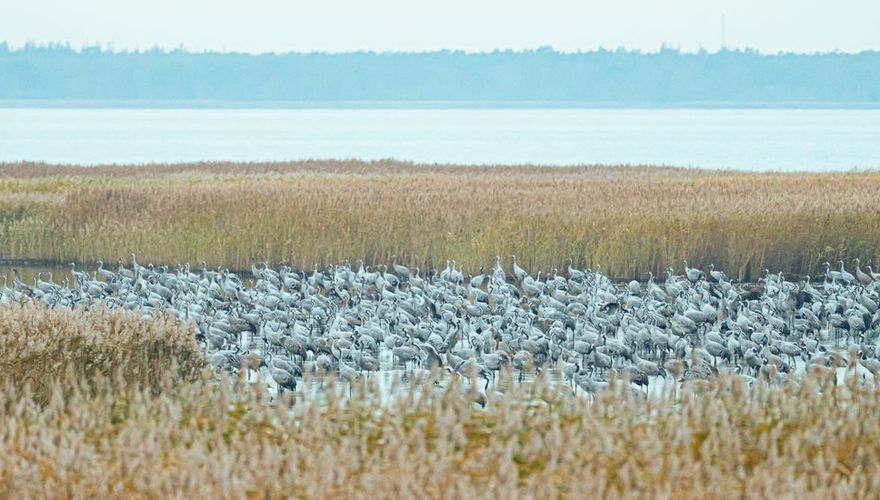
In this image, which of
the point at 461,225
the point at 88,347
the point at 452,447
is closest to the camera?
the point at 452,447

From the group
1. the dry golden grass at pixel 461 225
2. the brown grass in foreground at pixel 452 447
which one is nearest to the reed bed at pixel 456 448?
the brown grass in foreground at pixel 452 447

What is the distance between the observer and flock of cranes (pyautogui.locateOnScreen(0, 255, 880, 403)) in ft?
52.5

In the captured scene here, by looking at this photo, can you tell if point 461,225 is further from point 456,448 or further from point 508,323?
point 456,448

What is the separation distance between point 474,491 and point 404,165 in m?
42.1

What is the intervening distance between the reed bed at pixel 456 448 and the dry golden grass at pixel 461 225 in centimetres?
1441

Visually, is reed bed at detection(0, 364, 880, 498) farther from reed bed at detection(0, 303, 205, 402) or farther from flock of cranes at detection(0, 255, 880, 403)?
flock of cranes at detection(0, 255, 880, 403)

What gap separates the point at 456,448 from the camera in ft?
31.5

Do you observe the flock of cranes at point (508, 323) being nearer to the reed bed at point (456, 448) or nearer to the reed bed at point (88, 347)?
the reed bed at point (88, 347)

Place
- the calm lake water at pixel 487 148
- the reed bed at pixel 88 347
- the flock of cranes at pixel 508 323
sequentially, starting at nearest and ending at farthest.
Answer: the reed bed at pixel 88 347, the flock of cranes at pixel 508 323, the calm lake water at pixel 487 148

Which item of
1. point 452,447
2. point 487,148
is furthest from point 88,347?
point 487,148

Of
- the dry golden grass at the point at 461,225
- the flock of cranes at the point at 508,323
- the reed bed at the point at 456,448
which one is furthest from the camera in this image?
the dry golden grass at the point at 461,225

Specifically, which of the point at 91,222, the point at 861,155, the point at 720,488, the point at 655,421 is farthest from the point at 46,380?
the point at 861,155

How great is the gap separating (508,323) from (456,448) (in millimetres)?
8457

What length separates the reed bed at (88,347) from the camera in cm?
1209
